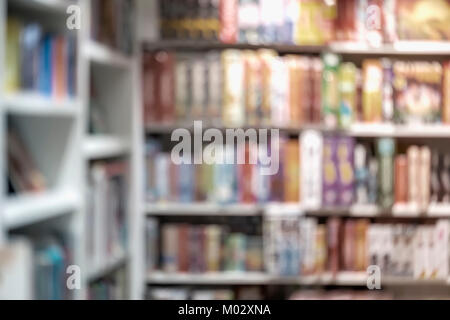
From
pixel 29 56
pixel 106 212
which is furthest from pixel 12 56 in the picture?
pixel 106 212

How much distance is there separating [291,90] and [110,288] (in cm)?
102

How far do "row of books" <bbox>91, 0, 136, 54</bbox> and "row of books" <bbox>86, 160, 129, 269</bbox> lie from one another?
1.48 feet

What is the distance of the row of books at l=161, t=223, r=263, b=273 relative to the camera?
2.75 metres

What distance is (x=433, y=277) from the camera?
274 cm

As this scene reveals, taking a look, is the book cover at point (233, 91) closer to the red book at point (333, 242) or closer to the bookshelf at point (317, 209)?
the bookshelf at point (317, 209)

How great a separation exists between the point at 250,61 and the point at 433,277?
112 cm

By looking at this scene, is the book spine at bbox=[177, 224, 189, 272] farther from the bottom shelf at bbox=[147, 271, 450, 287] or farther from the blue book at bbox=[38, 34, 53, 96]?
the blue book at bbox=[38, 34, 53, 96]

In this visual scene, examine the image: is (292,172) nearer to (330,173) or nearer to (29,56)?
(330,173)

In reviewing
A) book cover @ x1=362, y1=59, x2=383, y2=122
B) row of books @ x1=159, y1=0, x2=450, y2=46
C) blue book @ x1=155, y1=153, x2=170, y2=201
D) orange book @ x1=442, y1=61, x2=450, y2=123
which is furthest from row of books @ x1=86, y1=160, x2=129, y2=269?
orange book @ x1=442, y1=61, x2=450, y2=123

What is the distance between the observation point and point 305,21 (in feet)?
8.97

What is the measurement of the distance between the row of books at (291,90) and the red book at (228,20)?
0.21 feet

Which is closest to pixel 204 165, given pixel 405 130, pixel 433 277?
pixel 405 130
